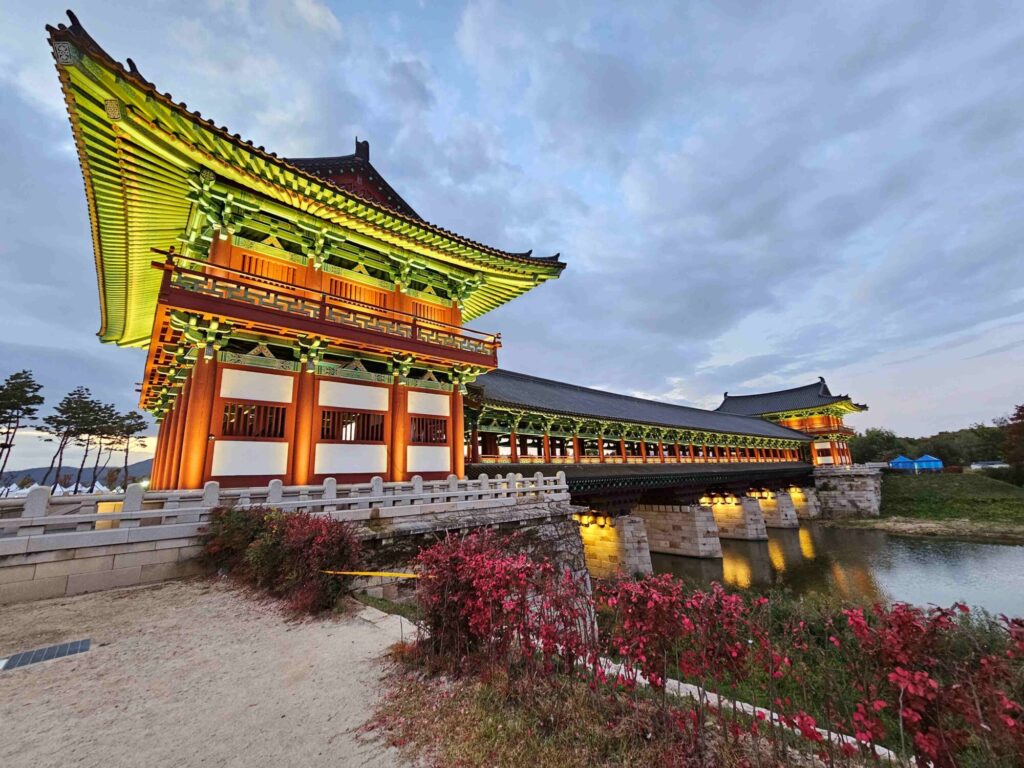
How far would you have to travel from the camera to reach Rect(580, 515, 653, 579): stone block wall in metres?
19.1

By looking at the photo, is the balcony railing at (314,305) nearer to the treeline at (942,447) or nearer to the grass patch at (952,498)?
the grass patch at (952,498)

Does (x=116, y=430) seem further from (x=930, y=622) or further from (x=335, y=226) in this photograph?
(x=930, y=622)

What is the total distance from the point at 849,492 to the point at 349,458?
46151mm

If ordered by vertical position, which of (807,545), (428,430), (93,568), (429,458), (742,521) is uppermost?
(428,430)

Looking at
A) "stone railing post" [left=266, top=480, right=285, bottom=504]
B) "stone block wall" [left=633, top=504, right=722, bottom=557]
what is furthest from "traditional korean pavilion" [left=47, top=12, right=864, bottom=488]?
"stone block wall" [left=633, top=504, right=722, bottom=557]

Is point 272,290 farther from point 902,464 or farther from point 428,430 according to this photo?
point 902,464

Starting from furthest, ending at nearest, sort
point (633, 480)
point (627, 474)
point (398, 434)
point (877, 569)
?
point (877, 569) < point (633, 480) < point (627, 474) < point (398, 434)

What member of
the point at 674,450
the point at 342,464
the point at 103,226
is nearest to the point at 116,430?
the point at 103,226

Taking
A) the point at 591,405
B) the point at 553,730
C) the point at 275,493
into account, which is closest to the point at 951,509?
the point at 591,405

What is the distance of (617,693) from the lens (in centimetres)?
362

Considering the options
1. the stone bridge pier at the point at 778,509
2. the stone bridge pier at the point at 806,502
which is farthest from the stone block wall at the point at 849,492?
the stone bridge pier at the point at 778,509

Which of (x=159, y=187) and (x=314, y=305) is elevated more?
(x=159, y=187)

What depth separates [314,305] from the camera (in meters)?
11.9

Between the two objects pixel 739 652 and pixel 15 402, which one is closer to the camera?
pixel 739 652
